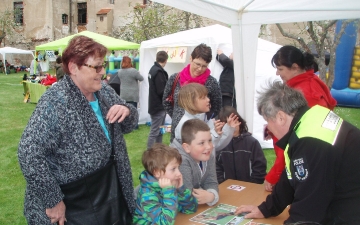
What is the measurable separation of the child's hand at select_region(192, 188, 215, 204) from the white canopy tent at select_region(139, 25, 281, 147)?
4.02 meters

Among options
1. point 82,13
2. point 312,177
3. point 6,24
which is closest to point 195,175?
point 312,177

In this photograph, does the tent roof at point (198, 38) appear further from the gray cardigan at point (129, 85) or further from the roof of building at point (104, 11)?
the roof of building at point (104, 11)

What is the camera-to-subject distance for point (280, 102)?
178cm

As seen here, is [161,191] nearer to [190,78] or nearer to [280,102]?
[280,102]

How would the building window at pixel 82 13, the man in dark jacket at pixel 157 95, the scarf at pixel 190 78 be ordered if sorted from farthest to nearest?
the building window at pixel 82 13 < the man in dark jacket at pixel 157 95 < the scarf at pixel 190 78

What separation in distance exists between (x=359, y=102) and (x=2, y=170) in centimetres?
1040

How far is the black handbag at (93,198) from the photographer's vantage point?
190 centimetres

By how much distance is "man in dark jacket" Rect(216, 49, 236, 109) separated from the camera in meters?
5.93

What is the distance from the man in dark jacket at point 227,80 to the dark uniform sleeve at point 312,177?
4.26m

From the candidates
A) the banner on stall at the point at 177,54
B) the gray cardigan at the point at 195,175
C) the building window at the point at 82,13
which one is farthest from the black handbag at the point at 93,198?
the building window at the point at 82,13

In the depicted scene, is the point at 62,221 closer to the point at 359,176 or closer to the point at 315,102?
the point at 359,176

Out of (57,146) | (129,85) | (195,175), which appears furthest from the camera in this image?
(129,85)

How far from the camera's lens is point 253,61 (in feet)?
13.4

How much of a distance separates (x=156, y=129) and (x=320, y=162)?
4.47 meters
